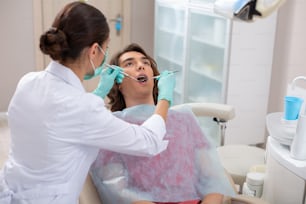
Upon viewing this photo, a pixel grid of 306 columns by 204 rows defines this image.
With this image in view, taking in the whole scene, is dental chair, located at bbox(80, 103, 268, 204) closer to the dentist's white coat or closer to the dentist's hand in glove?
the dentist's white coat

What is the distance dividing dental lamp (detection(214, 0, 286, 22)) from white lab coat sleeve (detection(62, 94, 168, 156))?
0.45m

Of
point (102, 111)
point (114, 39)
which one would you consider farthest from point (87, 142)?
point (114, 39)

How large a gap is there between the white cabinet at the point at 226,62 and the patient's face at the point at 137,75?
3.98 ft

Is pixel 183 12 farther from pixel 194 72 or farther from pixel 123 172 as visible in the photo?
pixel 123 172

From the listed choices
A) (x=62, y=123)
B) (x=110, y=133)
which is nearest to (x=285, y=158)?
(x=110, y=133)

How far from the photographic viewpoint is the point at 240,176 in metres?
2.12

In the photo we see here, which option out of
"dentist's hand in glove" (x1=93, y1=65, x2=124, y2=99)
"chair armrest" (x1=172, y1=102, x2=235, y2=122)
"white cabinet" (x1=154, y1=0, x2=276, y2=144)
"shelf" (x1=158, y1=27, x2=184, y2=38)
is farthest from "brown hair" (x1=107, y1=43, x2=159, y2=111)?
"shelf" (x1=158, y1=27, x2=184, y2=38)

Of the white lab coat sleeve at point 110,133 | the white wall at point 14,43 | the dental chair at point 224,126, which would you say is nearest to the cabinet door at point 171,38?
the white wall at point 14,43

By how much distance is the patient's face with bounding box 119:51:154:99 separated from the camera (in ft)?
5.59

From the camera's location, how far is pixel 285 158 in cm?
155

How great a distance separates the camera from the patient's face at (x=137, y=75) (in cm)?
170

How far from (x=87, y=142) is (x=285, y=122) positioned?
822mm

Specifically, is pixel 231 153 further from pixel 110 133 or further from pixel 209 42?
pixel 110 133

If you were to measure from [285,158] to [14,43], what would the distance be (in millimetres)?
3073
